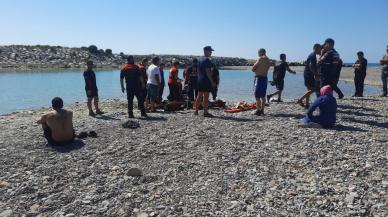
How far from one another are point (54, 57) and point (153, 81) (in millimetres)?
66454

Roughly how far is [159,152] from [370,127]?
19.6ft

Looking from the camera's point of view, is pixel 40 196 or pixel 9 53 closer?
pixel 40 196

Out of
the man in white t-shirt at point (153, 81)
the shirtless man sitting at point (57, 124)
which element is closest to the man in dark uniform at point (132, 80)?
the man in white t-shirt at point (153, 81)

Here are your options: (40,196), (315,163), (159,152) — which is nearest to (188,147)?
(159,152)

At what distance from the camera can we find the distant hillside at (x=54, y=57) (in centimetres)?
6914

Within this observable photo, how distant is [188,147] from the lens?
9547 millimetres

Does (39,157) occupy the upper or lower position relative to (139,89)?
lower

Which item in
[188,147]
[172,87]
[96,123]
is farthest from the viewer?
[172,87]

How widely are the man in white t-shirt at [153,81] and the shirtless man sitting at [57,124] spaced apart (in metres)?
5.49

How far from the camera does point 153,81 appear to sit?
49.9 feet

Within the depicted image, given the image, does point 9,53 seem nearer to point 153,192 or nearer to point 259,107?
point 259,107

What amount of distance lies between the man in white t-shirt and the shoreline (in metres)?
3.39

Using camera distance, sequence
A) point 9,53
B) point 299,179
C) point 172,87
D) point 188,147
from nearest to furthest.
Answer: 1. point 299,179
2. point 188,147
3. point 172,87
4. point 9,53

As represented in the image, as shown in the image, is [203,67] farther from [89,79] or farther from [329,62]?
[89,79]
